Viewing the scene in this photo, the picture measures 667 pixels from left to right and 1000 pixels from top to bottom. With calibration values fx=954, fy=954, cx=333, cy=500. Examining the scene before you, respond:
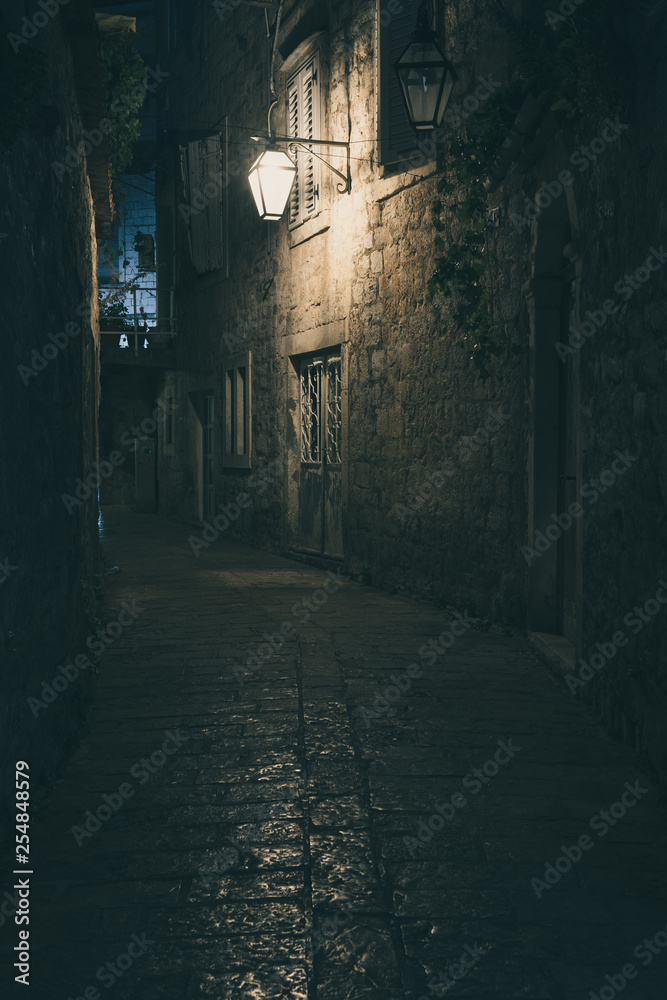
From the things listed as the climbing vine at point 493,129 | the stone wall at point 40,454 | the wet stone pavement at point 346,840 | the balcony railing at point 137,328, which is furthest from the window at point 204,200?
the wet stone pavement at point 346,840

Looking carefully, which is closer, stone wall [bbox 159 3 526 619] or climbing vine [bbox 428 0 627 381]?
climbing vine [bbox 428 0 627 381]

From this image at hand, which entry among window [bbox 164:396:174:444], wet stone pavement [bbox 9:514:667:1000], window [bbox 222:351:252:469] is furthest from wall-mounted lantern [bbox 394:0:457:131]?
window [bbox 164:396:174:444]

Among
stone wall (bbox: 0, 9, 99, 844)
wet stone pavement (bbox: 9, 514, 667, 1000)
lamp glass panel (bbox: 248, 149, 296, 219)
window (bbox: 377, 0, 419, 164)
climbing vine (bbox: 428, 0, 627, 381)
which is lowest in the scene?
wet stone pavement (bbox: 9, 514, 667, 1000)

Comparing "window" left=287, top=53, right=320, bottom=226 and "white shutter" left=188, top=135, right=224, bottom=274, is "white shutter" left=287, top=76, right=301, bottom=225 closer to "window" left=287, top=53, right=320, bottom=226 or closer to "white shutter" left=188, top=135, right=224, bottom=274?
"window" left=287, top=53, right=320, bottom=226

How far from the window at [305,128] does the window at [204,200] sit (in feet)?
9.33

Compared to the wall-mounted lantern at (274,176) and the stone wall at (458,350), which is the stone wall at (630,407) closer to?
the stone wall at (458,350)

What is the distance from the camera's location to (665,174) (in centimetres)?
363

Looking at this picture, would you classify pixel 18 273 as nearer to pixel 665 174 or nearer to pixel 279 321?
pixel 665 174

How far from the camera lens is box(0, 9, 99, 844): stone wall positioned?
121 inches

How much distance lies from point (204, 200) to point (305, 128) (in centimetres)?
420

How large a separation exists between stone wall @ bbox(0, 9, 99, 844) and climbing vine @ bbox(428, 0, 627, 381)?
2.21 metres

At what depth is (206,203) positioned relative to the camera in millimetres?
13844

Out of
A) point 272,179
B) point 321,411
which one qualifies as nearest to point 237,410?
point 321,411

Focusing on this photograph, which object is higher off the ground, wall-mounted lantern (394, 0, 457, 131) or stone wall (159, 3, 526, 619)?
wall-mounted lantern (394, 0, 457, 131)
